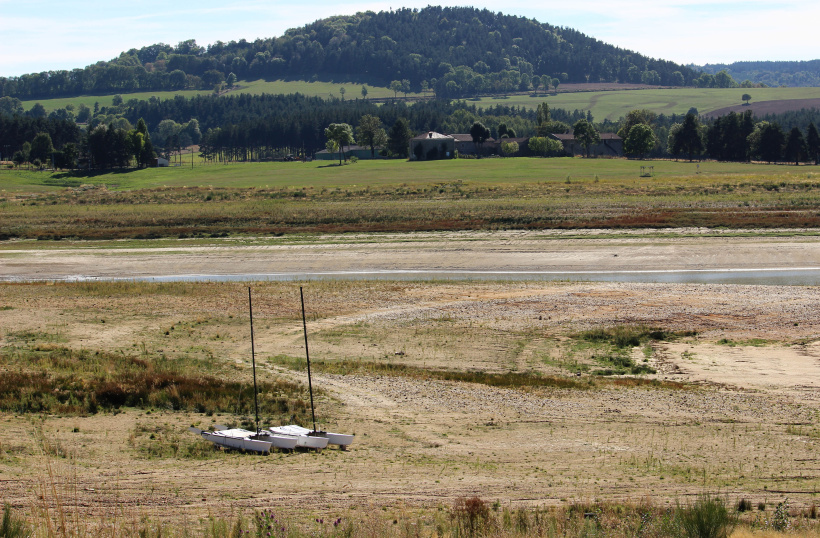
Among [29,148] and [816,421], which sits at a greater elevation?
[29,148]

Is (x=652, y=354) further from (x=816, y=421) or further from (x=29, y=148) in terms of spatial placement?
(x=29, y=148)

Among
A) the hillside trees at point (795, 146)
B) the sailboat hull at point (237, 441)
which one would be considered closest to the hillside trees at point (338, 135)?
the hillside trees at point (795, 146)

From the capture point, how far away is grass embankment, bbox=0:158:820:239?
174ft

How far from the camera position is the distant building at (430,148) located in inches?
5872

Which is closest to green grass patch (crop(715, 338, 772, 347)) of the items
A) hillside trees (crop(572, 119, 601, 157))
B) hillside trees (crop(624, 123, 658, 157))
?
hillside trees (crop(624, 123, 658, 157))

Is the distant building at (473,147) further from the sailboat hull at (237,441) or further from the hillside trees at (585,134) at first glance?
the sailboat hull at (237,441)

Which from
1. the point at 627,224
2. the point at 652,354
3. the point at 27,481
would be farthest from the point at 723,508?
the point at 627,224

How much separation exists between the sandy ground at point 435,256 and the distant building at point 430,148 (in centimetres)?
10148

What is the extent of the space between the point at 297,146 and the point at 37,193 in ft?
305

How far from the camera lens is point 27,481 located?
12984 millimetres

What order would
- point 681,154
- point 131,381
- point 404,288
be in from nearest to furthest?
point 131,381 < point 404,288 < point 681,154

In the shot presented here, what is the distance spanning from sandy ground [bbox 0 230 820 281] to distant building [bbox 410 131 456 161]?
333ft

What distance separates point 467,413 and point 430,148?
13421cm

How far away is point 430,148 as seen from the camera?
149500 millimetres
